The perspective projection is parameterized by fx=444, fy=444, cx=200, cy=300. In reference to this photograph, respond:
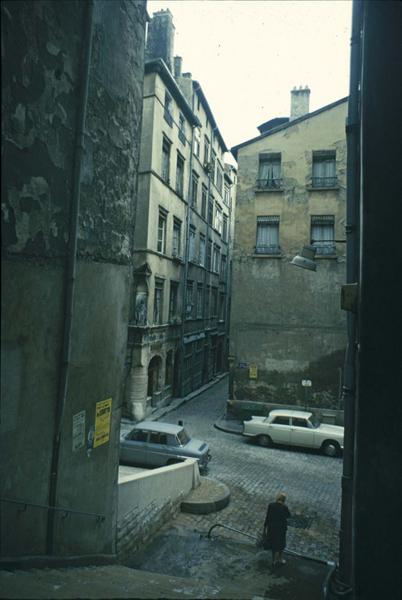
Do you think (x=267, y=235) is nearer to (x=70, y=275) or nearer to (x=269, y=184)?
(x=269, y=184)

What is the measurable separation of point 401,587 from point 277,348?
1580cm

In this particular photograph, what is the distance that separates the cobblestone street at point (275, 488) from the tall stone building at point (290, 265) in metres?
4.06

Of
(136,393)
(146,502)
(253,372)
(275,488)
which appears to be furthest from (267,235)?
(146,502)

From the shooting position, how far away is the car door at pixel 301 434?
51.2ft

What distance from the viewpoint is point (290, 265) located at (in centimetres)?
2058

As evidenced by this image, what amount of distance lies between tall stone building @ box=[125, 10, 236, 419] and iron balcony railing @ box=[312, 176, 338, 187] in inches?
281

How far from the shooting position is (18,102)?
395 cm

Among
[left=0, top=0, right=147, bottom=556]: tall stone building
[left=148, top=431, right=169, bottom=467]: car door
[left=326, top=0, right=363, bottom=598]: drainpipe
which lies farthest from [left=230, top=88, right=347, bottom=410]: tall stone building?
[left=0, top=0, right=147, bottom=556]: tall stone building

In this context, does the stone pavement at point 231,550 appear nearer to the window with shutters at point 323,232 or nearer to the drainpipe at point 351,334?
the drainpipe at point 351,334

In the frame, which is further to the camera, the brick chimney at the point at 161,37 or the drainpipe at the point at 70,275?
the brick chimney at the point at 161,37

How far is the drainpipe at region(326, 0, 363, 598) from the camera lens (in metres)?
6.20

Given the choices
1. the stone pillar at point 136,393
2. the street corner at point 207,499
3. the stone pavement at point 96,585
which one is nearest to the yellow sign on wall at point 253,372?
the stone pillar at point 136,393

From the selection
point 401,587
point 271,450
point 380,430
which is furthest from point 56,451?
point 271,450

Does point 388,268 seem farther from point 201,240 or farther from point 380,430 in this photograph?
point 201,240
